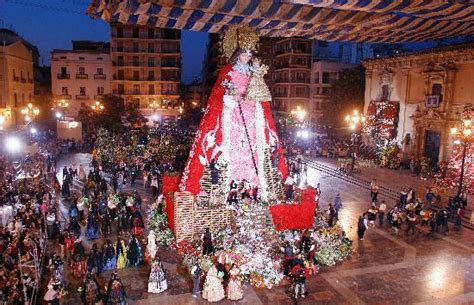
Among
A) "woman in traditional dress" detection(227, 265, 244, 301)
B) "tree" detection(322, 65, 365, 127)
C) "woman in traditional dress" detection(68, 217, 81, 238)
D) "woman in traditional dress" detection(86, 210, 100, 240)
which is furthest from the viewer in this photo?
"tree" detection(322, 65, 365, 127)

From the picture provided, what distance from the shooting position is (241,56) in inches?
526

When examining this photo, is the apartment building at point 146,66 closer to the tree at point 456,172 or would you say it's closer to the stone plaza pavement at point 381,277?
the tree at point 456,172

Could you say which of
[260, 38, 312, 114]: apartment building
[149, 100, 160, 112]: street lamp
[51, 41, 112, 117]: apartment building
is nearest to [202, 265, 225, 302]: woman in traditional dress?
[149, 100, 160, 112]: street lamp

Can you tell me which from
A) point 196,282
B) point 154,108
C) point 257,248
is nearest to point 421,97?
point 257,248

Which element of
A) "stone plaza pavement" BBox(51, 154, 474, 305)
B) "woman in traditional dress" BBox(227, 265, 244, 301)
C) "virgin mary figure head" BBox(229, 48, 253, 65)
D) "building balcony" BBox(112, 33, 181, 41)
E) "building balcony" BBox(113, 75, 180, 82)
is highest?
"building balcony" BBox(112, 33, 181, 41)

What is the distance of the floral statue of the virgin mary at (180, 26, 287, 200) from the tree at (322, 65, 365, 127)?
2874 centimetres

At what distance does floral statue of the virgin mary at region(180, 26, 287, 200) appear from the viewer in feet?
43.8

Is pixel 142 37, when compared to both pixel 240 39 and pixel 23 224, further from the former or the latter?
pixel 240 39

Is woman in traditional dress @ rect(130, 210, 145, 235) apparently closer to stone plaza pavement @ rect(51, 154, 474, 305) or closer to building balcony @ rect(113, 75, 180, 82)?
stone plaza pavement @ rect(51, 154, 474, 305)

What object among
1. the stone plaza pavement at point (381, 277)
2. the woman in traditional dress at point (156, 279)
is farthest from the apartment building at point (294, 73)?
the woman in traditional dress at point (156, 279)

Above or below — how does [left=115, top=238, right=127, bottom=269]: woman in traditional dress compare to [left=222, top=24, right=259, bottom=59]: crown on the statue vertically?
below

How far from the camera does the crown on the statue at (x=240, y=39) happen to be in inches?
506

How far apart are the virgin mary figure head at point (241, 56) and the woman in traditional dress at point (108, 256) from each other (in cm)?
714

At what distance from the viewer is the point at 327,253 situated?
13.8 metres
